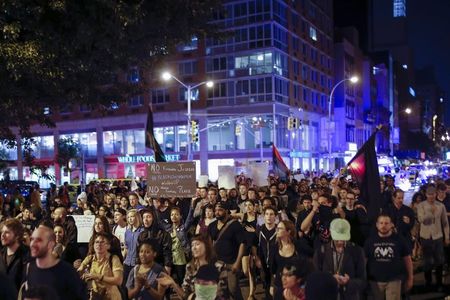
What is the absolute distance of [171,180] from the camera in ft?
35.5

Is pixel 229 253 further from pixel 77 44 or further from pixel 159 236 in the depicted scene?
pixel 77 44

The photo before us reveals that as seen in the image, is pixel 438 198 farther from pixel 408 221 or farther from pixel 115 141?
pixel 115 141

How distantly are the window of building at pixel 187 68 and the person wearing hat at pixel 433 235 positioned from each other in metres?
46.1

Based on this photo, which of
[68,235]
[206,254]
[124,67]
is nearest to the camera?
[206,254]

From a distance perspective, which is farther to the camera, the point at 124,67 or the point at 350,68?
the point at 350,68

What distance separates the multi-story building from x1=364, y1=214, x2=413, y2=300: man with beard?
3878cm

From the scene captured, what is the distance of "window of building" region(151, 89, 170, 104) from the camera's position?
55938mm

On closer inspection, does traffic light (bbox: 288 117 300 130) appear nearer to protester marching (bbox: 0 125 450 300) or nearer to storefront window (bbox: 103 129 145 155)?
storefront window (bbox: 103 129 145 155)

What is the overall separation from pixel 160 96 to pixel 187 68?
14.7ft

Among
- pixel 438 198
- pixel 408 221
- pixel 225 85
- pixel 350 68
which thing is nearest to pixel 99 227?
pixel 408 221

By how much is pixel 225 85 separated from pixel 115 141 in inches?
625

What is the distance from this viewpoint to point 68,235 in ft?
25.9

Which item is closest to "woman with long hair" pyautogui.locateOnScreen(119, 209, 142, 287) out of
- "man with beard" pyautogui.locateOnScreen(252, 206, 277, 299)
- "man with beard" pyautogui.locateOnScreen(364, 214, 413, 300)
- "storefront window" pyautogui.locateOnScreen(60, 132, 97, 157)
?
"man with beard" pyautogui.locateOnScreen(252, 206, 277, 299)

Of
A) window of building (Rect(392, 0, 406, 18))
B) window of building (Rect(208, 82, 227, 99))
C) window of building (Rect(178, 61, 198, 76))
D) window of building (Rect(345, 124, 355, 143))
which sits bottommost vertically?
window of building (Rect(345, 124, 355, 143))
